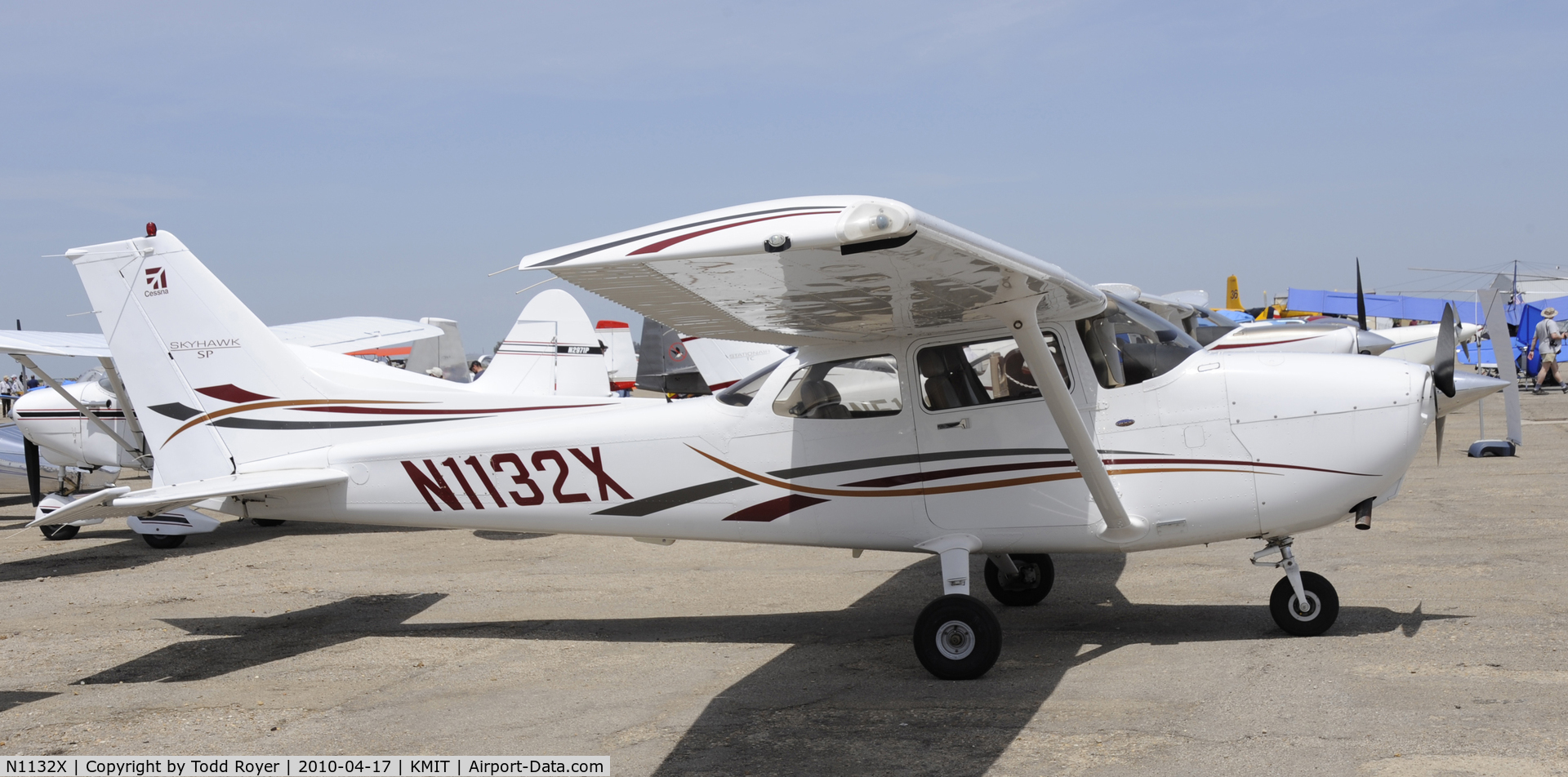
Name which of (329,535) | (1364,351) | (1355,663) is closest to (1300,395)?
(1355,663)

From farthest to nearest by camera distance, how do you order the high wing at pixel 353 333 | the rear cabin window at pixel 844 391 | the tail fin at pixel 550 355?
the high wing at pixel 353 333 < the tail fin at pixel 550 355 < the rear cabin window at pixel 844 391

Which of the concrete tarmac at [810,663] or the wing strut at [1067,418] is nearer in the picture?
the concrete tarmac at [810,663]

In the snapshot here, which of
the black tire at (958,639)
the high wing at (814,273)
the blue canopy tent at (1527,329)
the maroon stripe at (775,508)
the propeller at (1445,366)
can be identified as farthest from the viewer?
the blue canopy tent at (1527,329)

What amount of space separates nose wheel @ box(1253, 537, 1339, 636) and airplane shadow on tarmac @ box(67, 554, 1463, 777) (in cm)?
12

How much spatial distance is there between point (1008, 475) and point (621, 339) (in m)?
32.6

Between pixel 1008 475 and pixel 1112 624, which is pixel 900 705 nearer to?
pixel 1008 475

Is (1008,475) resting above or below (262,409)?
below

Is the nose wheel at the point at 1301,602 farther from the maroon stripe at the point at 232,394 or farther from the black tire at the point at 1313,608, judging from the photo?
the maroon stripe at the point at 232,394

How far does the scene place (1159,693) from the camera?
513 centimetres

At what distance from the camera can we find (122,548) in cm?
1212

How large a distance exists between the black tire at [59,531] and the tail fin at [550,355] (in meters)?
5.22

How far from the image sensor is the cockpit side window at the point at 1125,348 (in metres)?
6.00

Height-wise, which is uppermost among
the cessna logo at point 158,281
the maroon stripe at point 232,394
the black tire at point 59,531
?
the cessna logo at point 158,281

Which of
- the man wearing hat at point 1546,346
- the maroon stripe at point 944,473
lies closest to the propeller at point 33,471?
the maroon stripe at point 944,473
